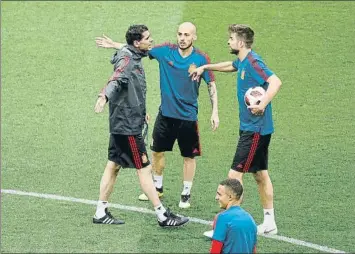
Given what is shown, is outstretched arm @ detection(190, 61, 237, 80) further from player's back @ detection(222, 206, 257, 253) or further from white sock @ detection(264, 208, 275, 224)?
player's back @ detection(222, 206, 257, 253)

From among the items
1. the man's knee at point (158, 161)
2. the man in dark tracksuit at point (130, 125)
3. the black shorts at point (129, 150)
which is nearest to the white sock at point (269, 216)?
the man in dark tracksuit at point (130, 125)

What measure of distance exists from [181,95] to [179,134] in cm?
44

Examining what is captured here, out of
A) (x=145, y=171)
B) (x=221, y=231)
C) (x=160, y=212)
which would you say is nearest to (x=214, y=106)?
(x=145, y=171)

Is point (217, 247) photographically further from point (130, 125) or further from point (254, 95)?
point (130, 125)

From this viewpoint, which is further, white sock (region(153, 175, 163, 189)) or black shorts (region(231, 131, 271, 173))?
white sock (region(153, 175, 163, 189))

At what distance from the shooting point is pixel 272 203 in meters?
13.8

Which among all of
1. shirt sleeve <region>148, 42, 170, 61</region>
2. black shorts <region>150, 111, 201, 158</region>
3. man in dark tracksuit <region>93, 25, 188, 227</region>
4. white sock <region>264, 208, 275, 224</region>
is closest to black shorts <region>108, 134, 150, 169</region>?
man in dark tracksuit <region>93, 25, 188, 227</region>

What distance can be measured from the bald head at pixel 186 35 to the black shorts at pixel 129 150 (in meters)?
1.17

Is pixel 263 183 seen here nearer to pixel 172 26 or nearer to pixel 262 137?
pixel 262 137

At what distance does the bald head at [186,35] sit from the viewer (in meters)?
14.1

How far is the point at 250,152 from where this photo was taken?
533 inches

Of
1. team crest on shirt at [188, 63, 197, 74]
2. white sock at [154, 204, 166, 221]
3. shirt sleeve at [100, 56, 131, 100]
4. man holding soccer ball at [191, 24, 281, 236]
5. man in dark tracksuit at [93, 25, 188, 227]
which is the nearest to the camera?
shirt sleeve at [100, 56, 131, 100]

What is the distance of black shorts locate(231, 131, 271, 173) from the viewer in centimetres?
1355

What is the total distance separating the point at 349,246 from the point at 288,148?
10.5 feet
